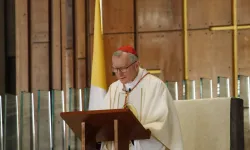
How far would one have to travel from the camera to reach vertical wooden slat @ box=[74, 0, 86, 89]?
614 centimetres

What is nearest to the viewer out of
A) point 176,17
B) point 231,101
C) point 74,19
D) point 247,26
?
point 231,101

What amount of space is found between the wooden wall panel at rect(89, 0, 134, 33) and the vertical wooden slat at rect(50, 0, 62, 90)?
73 centimetres

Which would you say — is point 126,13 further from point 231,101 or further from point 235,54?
point 231,101

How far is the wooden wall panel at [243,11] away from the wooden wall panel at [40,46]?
2662mm

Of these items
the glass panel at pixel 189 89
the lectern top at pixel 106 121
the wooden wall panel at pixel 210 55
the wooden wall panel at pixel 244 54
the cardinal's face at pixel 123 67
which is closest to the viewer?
the lectern top at pixel 106 121

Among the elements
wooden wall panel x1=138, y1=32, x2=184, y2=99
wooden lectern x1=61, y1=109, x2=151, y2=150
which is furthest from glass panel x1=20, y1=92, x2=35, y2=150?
wooden lectern x1=61, y1=109, x2=151, y2=150

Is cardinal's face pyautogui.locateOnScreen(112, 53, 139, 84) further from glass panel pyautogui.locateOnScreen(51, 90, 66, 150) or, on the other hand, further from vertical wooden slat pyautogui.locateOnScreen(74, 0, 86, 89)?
glass panel pyautogui.locateOnScreen(51, 90, 66, 150)

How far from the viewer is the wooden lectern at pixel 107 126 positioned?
2.78 metres

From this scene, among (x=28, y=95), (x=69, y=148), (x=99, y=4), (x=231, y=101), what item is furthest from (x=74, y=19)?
(x=231, y=101)

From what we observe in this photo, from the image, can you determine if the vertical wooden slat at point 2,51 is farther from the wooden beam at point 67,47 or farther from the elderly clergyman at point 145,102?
the elderly clergyman at point 145,102

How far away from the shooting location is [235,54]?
5.57 meters

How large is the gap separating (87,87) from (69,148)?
0.86 meters

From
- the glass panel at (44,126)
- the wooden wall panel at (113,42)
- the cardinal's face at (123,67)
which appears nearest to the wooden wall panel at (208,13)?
the wooden wall panel at (113,42)

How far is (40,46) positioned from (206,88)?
2437 millimetres
